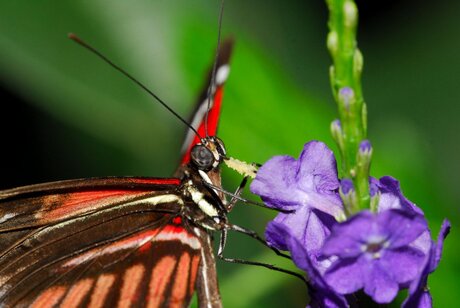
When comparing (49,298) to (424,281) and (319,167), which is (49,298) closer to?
(319,167)

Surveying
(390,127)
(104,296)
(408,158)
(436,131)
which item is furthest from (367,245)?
(436,131)

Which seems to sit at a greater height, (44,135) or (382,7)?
(382,7)

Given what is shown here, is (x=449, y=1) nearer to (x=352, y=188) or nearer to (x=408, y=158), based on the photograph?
(x=408, y=158)

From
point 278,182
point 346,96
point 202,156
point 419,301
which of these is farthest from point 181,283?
point 346,96

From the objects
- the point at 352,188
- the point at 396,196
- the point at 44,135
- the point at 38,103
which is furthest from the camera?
the point at 44,135

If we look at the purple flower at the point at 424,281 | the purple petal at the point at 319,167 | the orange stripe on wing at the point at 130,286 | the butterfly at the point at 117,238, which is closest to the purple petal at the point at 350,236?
the purple flower at the point at 424,281

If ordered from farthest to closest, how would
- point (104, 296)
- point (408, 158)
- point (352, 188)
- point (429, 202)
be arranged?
point (408, 158), point (429, 202), point (104, 296), point (352, 188)

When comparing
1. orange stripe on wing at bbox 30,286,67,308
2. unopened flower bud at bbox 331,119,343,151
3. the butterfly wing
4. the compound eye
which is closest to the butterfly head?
the compound eye

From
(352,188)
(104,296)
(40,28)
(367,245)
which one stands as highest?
(40,28)

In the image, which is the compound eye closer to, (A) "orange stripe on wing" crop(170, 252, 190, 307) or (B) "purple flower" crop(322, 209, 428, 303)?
(A) "orange stripe on wing" crop(170, 252, 190, 307)

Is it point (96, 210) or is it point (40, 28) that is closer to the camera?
point (96, 210)
